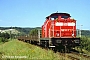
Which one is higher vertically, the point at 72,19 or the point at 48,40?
the point at 72,19

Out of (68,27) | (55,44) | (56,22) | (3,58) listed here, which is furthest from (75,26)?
(3,58)

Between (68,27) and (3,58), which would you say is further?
(68,27)

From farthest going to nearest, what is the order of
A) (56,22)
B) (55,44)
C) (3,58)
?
(56,22)
(55,44)
(3,58)

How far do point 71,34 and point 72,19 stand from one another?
1432 millimetres

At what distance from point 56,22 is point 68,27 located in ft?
4.34

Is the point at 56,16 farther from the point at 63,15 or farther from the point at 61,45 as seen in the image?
the point at 61,45

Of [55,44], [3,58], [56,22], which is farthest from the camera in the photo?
[56,22]

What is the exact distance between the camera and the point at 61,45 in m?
17.5

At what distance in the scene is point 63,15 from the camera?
18969 millimetres

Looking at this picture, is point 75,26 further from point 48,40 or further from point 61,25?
point 48,40

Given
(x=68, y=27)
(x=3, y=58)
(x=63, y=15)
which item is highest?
(x=63, y=15)

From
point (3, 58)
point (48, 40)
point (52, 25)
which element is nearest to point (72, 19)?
point (52, 25)

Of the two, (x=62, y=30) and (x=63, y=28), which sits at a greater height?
(x=63, y=28)

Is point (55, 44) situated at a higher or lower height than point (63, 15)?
lower
